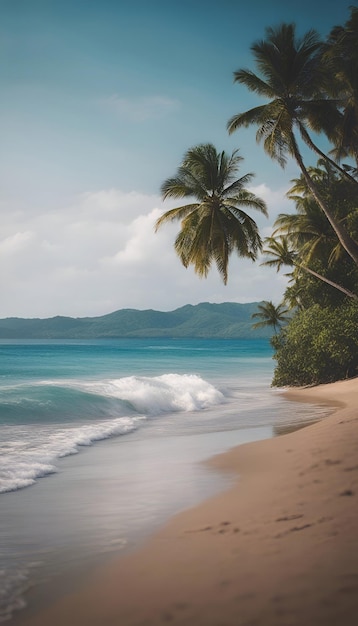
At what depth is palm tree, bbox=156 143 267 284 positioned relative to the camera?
2200 centimetres

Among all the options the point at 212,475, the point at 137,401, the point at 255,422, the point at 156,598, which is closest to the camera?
the point at 156,598

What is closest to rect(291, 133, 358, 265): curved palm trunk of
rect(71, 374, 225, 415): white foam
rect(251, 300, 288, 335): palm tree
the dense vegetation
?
the dense vegetation

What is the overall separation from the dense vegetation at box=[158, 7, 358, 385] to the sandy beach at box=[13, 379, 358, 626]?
14687 millimetres

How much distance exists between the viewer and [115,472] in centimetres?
774

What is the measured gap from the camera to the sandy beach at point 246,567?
3066mm

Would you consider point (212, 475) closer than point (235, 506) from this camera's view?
No

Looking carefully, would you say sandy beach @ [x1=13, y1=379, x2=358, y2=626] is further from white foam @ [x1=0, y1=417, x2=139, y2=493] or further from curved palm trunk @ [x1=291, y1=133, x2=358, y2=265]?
curved palm trunk @ [x1=291, y1=133, x2=358, y2=265]

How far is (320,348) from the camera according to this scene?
2394 cm

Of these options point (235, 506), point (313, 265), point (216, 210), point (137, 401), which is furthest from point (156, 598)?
point (313, 265)

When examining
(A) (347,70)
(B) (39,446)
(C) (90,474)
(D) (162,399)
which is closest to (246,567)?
(C) (90,474)

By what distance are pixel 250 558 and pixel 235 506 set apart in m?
1.56

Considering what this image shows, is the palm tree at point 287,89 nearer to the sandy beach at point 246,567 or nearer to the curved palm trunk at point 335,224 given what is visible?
the curved palm trunk at point 335,224

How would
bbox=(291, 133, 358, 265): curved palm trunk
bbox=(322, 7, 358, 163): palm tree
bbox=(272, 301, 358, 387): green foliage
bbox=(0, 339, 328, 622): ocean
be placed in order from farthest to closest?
bbox=(272, 301, 358, 387): green foliage, bbox=(322, 7, 358, 163): palm tree, bbox=(291, 133, 358, 265): curved palm trunk, bbox=(0, 339, 328, 622): ocean

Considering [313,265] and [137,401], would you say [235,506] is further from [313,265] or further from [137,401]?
[313,265]
